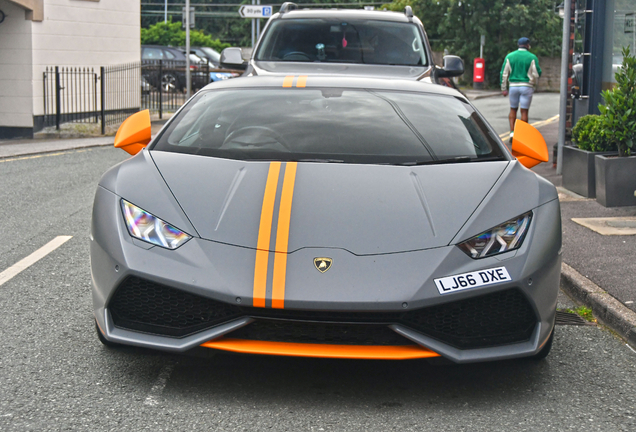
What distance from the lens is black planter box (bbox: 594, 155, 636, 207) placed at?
805 cm

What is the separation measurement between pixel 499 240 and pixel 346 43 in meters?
5.22

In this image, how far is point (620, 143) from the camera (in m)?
8.34

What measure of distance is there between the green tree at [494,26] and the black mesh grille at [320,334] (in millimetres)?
46519

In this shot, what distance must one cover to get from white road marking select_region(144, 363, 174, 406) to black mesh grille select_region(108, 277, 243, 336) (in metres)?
0.27

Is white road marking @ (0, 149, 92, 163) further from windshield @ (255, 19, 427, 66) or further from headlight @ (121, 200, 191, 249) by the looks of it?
headlight @ (121, 200, 191, 249)

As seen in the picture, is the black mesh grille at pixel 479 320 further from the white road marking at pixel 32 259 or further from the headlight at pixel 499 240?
the white road marking at pixel 32 259

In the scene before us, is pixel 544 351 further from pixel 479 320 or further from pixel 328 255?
pixel 328 255

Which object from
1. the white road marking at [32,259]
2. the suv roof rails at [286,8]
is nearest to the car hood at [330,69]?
the suv roof rails at [286,8]

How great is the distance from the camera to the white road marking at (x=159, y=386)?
3.38 metres

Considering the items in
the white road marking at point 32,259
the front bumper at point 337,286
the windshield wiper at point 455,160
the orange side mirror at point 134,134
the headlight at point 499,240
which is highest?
the orange side mirror at point 134,134

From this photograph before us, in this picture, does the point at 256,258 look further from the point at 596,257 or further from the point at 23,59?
the point at 23,59

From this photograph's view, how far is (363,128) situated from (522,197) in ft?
3.39

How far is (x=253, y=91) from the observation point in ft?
15.5

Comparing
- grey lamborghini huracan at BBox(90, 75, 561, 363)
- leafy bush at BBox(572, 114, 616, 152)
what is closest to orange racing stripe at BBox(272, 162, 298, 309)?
grey lamborghini huracan at BBox(90, 75, 561, 363)
